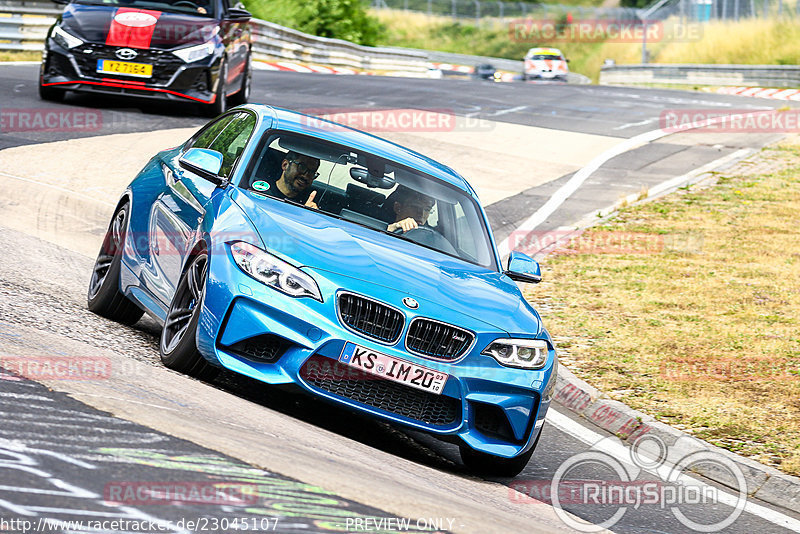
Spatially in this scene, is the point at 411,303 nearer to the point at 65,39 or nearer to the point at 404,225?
the point at 404,225

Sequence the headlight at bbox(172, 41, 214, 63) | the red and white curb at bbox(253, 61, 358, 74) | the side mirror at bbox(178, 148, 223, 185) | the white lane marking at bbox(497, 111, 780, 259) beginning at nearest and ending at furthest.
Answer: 1. the side mirror at bbox(178, 148, 223, 185)
2. the white lane marking at bbox(497, 111, 780, 259)
3. the headlight at bbox(172, 41, 214, 63)
4. the red and white curb at bbox(253, 61, 358, 74)

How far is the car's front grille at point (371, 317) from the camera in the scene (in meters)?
5.84

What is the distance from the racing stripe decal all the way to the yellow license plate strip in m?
0.26

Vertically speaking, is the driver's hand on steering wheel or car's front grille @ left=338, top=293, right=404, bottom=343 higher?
the driver's hand on steering wheel

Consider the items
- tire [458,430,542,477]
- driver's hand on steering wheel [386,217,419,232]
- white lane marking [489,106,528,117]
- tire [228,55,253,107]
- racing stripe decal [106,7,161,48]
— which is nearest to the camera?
tire [458,430,542,477]

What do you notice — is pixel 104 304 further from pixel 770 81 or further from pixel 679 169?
pixel 770 81

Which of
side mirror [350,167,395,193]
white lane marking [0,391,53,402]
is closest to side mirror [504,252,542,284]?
side mirror [350,167,395,193]

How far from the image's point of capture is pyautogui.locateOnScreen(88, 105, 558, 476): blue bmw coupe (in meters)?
5.85

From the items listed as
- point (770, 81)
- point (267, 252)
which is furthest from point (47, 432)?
point (770, 81)

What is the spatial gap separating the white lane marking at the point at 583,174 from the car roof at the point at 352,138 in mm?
2911

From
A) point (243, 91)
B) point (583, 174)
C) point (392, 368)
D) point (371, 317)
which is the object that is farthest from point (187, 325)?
point (243, 91)

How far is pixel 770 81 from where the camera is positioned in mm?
38719

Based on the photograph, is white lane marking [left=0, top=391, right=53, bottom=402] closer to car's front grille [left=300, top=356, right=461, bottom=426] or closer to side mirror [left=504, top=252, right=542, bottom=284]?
car's front grille [left=300, top=356, right=461, bottom=426]

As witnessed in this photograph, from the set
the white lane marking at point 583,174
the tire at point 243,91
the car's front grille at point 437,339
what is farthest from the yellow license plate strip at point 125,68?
the car's front grille at point 437,339
